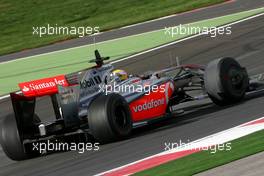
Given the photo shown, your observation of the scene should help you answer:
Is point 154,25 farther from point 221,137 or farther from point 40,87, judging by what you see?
point 221,137

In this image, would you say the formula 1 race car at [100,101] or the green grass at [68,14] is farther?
the green grass at [68,14]

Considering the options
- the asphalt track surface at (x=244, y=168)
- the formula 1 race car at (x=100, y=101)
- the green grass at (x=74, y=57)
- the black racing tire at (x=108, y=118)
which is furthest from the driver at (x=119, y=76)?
the green grass at (x=74, y=57)

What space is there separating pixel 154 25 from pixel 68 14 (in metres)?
6.21

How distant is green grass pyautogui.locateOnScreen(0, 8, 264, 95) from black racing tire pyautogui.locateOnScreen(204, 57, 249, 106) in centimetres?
912

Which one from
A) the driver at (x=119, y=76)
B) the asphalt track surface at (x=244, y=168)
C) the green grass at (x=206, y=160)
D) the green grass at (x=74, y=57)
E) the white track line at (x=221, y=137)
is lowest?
the green grass at (x=74, y=57)

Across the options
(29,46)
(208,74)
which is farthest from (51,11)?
(208,74)

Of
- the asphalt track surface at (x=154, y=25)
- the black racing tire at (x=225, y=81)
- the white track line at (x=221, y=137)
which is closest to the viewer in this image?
the white track line at (x=221, y=137)

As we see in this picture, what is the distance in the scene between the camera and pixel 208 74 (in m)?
12.8

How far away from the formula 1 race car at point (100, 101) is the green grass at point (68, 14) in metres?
15.6

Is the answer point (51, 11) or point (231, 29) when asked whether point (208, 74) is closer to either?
point (231, 29)

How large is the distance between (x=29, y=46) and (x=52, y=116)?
12.3 m

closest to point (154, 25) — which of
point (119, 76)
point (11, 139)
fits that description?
point (119, 76)

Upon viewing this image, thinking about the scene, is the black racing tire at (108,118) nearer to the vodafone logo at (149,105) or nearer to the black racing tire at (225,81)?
the vodafone logo at (149,105)

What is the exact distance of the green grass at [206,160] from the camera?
894cm
